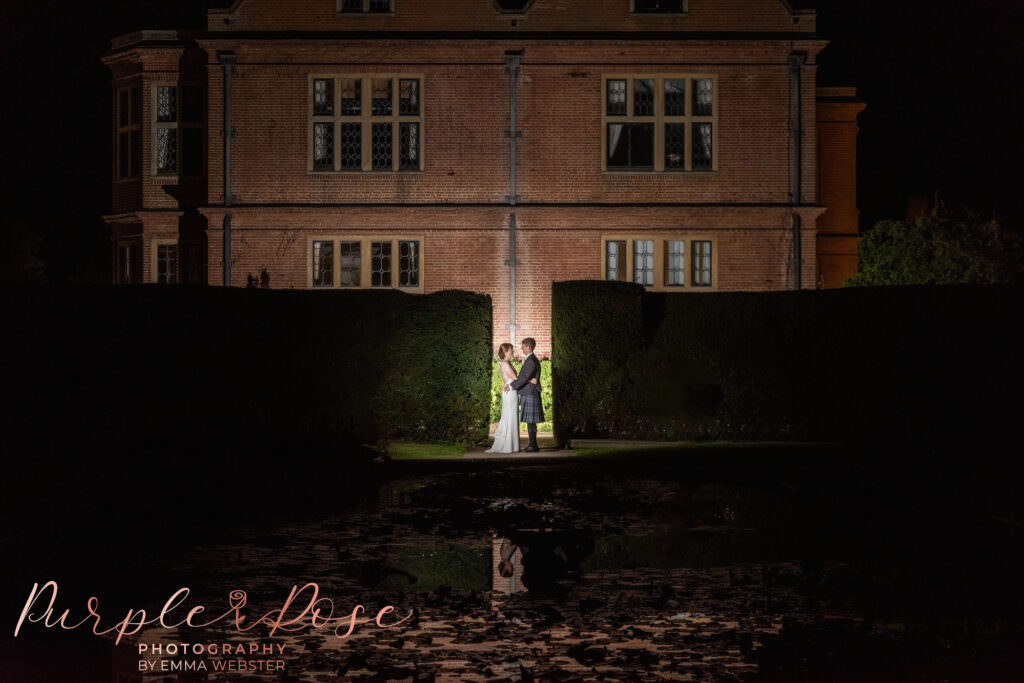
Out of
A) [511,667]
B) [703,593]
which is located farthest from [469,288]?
[511,667]

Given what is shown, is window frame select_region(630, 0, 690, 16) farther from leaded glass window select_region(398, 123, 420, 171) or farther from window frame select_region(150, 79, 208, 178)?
window frame select_region(150, 79, 208, 178)

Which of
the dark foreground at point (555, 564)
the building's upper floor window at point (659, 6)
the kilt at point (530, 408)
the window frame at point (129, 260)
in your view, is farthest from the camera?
the window frame at point (129, 260)

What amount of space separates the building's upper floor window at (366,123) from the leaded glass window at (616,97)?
13.7ft

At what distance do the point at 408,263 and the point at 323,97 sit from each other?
4166mm

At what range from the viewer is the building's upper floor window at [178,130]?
32625mm

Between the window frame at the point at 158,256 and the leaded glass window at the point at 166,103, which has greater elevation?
the leaded glass window at the point at 166,103

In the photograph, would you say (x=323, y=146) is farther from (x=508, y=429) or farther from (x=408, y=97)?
(x=508, y=429)

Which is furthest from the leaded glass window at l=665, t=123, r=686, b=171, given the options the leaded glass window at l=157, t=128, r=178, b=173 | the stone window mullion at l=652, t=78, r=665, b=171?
the leaded glass window at l=157, t=128, r=178, b=173

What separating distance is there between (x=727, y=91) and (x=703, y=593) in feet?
72.8

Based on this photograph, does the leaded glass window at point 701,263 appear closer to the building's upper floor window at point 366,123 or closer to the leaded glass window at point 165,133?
the building's upper floor window at point 366,123

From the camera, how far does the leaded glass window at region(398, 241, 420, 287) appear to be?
31047 mm

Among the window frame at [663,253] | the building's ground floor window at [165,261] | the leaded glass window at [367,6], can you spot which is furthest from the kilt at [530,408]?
the building's ground floor window at [165,261]

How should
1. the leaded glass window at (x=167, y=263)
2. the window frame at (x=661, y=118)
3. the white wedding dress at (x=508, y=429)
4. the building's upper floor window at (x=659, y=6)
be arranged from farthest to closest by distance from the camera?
the leaded glass window at (x=167, y=263) → the building's upper floor window at (x=659, y=6) → the window frame at (x=661, y=118) → the white wedding dress at (x=508, y=429)

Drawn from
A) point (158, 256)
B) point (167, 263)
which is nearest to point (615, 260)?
point (167, 263)
